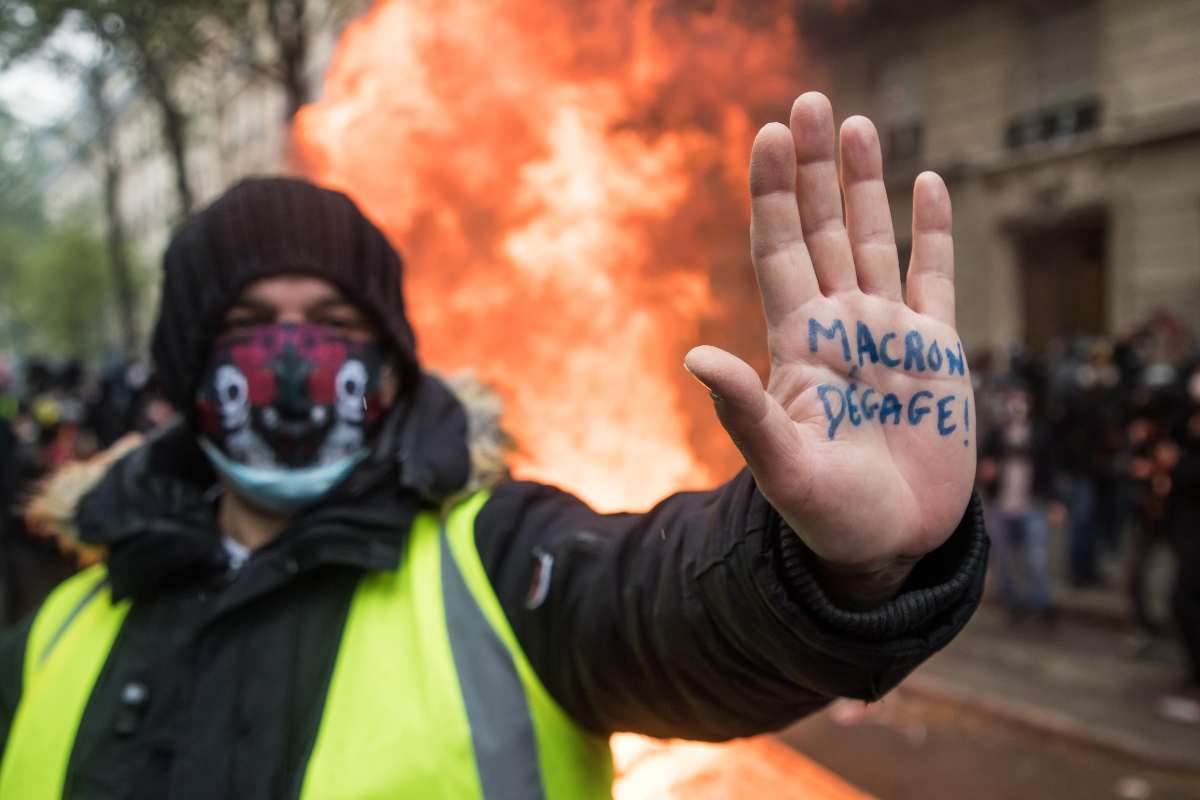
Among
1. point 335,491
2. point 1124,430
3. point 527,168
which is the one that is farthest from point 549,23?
point 1124,430

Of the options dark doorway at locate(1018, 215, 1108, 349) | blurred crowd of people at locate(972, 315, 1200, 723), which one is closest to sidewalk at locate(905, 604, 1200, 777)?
blurred crowd of people at locate(972, 315, 1200, 723)

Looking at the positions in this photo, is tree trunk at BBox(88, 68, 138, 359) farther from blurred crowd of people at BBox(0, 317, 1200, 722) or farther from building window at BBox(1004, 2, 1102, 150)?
building window at BBox(1004, 2, 1102, 150)

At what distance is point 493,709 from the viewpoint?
1440 mm

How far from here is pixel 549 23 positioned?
4055 millimetres

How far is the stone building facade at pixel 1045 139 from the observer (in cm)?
1171

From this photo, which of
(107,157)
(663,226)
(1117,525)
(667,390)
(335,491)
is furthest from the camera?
(107,157)

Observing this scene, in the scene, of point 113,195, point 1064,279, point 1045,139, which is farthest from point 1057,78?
point 113,195

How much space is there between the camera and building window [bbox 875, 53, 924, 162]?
1450 centimetres

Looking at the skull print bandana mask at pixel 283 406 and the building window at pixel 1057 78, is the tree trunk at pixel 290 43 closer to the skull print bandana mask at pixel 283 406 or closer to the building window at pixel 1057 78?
the skull print bandana mask at pixel 283 406

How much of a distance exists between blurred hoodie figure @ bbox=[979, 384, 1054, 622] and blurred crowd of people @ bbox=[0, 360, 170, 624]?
20.5ft

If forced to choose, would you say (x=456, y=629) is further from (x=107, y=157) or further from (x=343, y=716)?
(x=107, y=157)

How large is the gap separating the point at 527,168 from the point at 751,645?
10.4ft

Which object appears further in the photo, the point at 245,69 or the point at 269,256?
the point at 245,69

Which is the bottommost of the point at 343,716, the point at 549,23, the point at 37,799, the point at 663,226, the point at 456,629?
the point at 37,799
